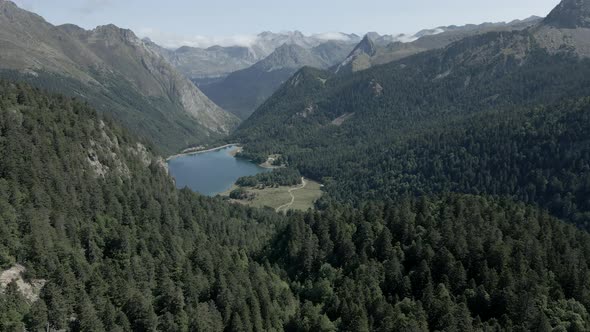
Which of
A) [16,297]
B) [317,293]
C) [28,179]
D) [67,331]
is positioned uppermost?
[28,179]

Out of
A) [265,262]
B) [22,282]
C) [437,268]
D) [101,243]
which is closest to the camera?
[22,282]

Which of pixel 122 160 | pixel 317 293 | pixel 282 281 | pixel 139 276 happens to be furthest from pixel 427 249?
pixel 122 160

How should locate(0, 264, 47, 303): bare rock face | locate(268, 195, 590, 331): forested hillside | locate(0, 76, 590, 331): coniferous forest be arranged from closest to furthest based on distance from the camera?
locate(0, 264, 47, 303): bare rock face → locate(0, 76, 590, 331): coniferous forest → locate(268, 195, 590, 331): forested hillside

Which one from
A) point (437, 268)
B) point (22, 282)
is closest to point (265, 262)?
point (437, 268)

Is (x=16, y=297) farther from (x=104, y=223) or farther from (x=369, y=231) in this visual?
(x=369, y=231)

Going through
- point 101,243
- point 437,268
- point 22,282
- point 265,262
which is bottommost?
point 265,262

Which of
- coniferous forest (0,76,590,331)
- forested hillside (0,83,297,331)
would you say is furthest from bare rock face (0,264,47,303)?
coniferous forest (0,76,590,331)

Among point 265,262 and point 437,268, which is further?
point 265,262

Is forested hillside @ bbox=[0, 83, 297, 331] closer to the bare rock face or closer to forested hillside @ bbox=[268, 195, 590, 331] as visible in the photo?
the bare rock face

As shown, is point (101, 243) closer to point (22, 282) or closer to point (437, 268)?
point (22, 282)

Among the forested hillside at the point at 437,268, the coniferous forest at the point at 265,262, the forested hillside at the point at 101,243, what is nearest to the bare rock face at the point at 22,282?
the forested hillside at the point at 101,243

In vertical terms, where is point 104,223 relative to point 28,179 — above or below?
below
